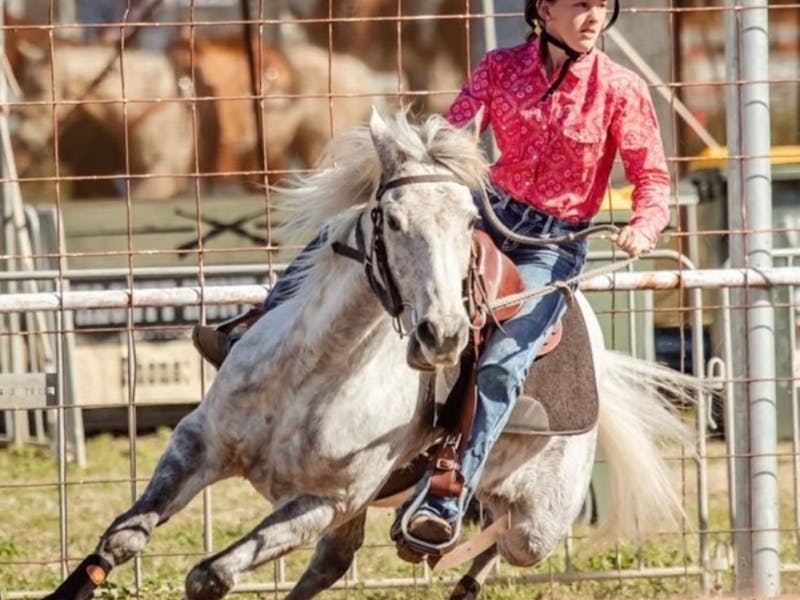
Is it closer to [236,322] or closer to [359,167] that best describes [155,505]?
[236,322]

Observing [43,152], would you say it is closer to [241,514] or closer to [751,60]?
[241,514]

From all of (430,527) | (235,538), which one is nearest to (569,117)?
(430,527)

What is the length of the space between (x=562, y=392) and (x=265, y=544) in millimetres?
1153

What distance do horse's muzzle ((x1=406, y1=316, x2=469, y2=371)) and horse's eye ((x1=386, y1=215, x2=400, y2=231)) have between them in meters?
0.30

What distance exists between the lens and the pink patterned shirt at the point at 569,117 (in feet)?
19.6

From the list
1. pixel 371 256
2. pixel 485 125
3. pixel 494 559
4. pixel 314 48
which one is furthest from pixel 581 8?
pixel 314 48

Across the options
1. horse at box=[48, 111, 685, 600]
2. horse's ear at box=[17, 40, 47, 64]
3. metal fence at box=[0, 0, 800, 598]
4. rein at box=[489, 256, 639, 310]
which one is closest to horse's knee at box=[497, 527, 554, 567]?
horse at box=[48, 111, 685, 600]

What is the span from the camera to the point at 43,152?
12227mm

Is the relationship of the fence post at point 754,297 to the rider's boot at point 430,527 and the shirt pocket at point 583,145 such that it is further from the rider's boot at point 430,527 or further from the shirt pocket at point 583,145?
the rider's boot at point 430,527

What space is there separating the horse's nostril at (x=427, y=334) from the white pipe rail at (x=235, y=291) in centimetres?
207

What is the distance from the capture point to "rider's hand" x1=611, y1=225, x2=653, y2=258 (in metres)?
5.77

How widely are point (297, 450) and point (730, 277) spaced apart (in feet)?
7.54

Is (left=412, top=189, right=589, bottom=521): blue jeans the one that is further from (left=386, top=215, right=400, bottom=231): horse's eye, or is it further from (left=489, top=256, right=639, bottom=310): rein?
(left=386, top=215, right=400, bottom=231): horse's eye

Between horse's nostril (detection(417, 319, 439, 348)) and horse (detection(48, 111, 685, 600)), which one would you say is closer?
horse's nostril (detection(417, 319, 439, 348))
